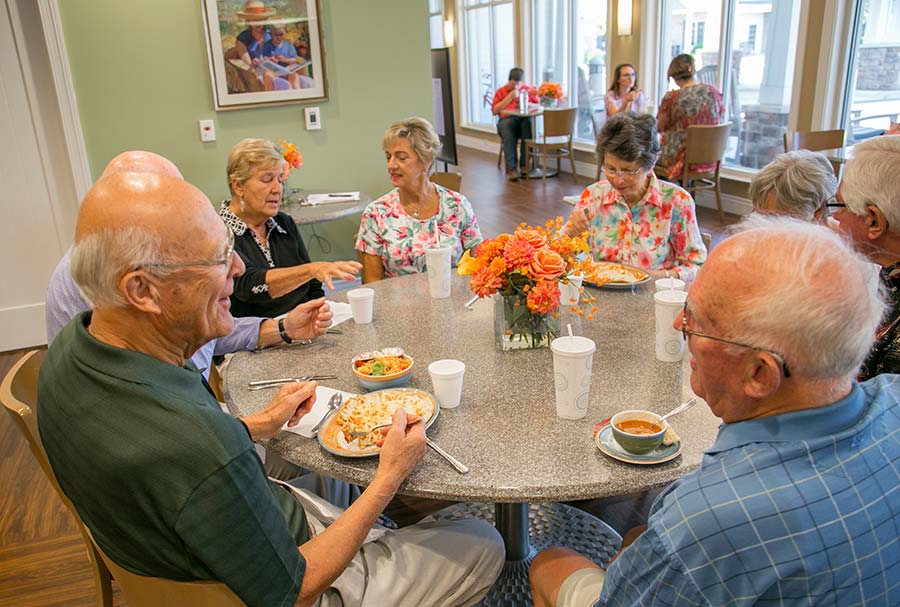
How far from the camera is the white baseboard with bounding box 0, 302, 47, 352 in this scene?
414 cm

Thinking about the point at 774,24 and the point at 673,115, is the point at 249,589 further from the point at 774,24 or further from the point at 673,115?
the point at 774,24

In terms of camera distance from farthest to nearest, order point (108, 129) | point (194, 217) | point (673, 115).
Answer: point (673, 115) < point (108, 129) < point (194, 217)

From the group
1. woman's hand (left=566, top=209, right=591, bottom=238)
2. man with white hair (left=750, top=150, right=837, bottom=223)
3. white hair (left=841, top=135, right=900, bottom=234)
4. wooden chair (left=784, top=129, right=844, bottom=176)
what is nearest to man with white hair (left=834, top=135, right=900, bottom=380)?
white hair (left=841, top=135, right=900, bottom=234)

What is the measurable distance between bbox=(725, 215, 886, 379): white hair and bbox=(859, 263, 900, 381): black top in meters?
0.69

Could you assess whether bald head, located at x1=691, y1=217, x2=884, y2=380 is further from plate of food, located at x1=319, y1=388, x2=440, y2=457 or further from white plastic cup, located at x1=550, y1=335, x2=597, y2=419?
plate of food, located at x1=319, y1=388, x2=440, y2=457

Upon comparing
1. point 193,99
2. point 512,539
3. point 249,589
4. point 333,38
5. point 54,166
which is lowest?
point 512,539

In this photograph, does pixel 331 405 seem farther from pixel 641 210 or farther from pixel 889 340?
pixel 641 210

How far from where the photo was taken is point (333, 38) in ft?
13.8

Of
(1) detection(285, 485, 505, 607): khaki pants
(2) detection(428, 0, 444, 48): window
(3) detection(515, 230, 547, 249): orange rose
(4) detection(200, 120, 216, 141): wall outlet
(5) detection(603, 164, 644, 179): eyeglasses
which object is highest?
(2) detection(428, 0, 444, 48): window

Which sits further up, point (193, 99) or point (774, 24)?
point (774, 24)

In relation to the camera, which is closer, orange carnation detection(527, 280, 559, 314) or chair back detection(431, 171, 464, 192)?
orange carnation detection(527, 280, 559, 314)

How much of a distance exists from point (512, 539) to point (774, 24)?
6.28m

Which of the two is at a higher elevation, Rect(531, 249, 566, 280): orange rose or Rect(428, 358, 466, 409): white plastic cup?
Rect(531, 249, 566, 280): orange rose

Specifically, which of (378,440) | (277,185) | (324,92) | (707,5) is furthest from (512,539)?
(707,5)
